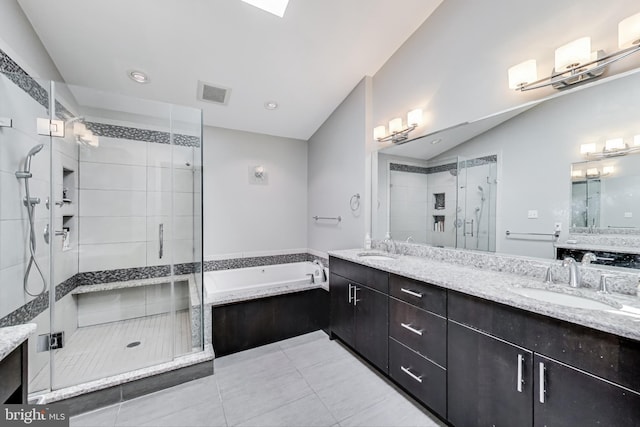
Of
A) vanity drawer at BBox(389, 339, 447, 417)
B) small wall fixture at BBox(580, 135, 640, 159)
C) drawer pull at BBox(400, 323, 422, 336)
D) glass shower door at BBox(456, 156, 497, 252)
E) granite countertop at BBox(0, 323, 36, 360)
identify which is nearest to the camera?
granite countertop at BBox(0, 323, 36, 360)

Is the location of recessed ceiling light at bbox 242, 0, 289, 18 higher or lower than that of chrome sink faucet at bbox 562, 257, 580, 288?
higher

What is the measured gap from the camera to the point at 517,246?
1699 mm

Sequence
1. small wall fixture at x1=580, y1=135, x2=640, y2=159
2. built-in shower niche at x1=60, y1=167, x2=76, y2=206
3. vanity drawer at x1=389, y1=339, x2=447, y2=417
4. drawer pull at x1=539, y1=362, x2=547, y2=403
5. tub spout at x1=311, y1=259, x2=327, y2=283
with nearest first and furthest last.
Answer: drawer pull at x1=539, y1=362, x2=547, y2=403, small wall fixture at x1=580, y1=135, x2=640, y2=159, vanity drawer at x1=389, y1=339, x2=447, y2=417, built-in shower niche at x1=60, y1=167, x2=76, y2=206, tub spout at x1=311, y1=259, x2=327, y2=283

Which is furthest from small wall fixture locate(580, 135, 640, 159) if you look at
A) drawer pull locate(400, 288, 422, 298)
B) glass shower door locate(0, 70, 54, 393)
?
glass shower door locate(0, 70, 54, 393)

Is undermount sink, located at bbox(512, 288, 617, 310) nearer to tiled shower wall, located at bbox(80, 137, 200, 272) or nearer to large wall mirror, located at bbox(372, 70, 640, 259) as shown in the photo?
large wall mirror, located at bbox(372, 70, 640, 259)

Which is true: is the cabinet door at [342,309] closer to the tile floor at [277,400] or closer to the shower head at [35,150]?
the tile floor at [277,400]

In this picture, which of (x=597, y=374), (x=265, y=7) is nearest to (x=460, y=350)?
(x=597, y=374)

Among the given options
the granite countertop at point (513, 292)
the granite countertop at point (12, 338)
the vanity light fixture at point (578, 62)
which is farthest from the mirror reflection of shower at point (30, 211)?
the vanity light fixture at point (578, 62)

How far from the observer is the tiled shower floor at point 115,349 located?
71.5 inches

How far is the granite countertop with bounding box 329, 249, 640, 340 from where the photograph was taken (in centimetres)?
92

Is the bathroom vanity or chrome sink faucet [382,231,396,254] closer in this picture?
the bathroom vanity

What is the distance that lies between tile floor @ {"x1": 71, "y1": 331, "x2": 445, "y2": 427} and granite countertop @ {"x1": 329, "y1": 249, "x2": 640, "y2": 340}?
89 centimetres

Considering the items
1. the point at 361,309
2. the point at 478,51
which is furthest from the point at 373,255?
the point at 478,51

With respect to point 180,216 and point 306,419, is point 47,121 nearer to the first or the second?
point 180,216
